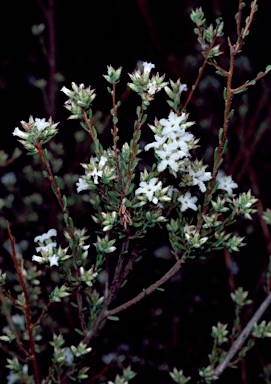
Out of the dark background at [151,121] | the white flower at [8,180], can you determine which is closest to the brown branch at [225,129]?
the dark background at [151,121]

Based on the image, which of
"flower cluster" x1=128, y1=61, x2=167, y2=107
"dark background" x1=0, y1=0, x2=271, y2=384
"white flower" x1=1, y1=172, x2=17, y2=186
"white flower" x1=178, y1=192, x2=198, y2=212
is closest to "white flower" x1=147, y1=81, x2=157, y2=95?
"flower cluster" x1=128, y1=61, x2=167, y2=107

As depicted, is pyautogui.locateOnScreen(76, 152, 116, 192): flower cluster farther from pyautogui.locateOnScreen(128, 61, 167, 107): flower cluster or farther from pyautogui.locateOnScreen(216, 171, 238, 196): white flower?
pyautogui.locateOnScreen(216, 171, 238, 196): white flower

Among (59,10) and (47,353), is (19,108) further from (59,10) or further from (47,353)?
(47,353)

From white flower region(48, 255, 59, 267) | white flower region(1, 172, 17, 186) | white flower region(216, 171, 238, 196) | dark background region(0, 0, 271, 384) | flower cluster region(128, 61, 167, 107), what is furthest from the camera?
white flower region(1, 172, 17, 186)

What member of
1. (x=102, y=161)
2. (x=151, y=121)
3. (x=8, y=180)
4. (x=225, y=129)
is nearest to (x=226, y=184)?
(x=225, y=129)

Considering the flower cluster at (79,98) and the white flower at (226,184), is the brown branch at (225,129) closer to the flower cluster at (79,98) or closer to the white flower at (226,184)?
the white flower at (226,184)

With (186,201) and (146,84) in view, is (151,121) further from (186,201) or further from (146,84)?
(146,84)
